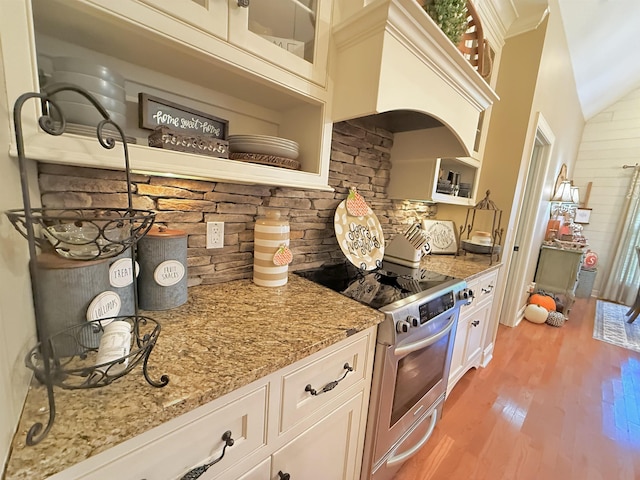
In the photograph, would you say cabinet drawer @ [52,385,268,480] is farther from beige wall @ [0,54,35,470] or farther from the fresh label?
the fresh label

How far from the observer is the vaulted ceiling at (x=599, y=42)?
1.94m

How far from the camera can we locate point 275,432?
69cm

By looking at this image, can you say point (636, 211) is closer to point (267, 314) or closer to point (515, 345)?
point (515, 345)

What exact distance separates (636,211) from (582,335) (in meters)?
2.44

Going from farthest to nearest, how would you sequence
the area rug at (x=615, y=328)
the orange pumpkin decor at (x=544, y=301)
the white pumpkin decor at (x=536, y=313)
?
1. the orange pumpkin decor at (x=544, y=301)
2. the white pumpkin decor at (x=536, y=313)
3. the area rug at (x=615, y=328)

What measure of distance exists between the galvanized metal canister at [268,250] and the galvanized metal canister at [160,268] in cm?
31

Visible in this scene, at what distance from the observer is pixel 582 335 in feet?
9.54

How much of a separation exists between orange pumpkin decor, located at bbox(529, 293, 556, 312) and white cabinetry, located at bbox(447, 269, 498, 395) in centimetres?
166

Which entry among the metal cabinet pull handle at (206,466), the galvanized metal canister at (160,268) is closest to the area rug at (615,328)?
the metal cabinet pull handle at (206,466)

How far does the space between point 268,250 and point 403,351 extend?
0.67 m

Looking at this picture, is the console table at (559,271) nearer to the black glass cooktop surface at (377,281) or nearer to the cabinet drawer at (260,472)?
the black glass cooktop surface at (377,281)

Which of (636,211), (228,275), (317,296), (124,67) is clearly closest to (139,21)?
(124,67)

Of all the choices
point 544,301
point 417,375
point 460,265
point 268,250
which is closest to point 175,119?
point 268,250

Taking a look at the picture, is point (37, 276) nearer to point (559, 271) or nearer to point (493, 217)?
point (493, 217)
